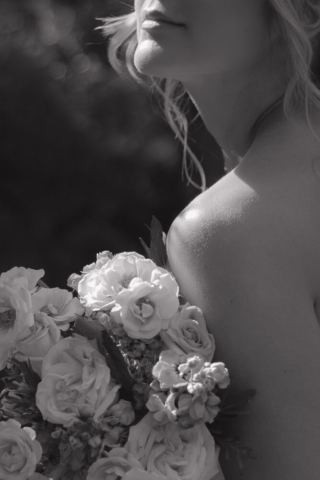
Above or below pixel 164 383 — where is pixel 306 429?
below

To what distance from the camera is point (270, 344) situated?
1791 millimetres

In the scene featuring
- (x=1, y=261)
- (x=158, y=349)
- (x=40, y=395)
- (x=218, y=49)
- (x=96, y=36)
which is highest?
(x=218, y=49)

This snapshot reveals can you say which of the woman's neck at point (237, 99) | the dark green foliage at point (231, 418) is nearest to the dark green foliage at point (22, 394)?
the dark green foliage at point (231, 418)

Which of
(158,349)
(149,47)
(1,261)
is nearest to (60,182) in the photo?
→ (1,261)

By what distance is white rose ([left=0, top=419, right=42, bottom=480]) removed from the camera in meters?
1.70

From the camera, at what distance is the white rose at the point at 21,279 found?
1.94 m

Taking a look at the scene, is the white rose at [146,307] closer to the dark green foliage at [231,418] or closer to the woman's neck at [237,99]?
the dark green foliage at [231,418]

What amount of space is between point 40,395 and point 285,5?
4.11 feet

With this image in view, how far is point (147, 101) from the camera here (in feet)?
17.0

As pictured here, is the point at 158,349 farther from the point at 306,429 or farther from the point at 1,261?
the point at 1,261

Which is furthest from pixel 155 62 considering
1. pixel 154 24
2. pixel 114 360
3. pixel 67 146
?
pixel 67 146

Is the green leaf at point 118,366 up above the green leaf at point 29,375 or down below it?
below

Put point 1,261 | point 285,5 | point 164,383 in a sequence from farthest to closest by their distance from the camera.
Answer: point 1,261, point 285,5, point 164,383

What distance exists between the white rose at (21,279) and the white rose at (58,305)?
0.03 metres
